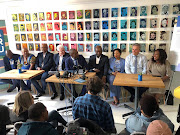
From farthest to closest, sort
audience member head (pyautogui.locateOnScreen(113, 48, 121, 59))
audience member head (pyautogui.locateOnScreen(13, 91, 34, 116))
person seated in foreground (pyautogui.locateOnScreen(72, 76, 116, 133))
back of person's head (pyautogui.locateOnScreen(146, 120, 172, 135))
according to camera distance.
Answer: audience member head (pyautogui.locateOnScreen(113, 48, 121, 59)), audience member head (pyautogui.locateOnScreen(13, 91, 34, 116)), person seated in foreground (pyautogui.locateOnScreen(72, 76, 116, 133)), back of person's head (pyautogui.locateOnScreen(146, 120, 172, 135))

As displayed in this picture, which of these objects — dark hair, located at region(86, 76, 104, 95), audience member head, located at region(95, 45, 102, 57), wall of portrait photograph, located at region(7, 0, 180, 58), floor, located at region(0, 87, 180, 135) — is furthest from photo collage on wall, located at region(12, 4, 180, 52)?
dark hair, located at region(86, 76, 104, 95)

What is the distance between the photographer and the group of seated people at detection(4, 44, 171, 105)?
12.3 ft

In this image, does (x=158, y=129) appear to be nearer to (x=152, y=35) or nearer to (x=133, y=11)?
(x=152, y=35)

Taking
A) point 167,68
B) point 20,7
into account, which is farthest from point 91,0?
point 167,68

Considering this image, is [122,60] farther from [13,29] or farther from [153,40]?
[13,29]

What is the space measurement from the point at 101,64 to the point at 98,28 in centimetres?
100

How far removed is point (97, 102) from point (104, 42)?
2.84m

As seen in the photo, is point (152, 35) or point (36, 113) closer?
point (36, 113)

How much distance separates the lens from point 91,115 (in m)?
1.86

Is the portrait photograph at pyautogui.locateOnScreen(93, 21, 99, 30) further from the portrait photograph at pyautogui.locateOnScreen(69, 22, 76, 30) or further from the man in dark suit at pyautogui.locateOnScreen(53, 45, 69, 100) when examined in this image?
the man in dark suit at pyautogui.locateOnScreen(53, 45, 69, 100)

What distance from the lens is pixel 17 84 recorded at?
4578mm

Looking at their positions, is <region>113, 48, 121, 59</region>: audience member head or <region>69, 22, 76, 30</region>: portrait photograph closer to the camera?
<region>113, 48, 121, 59</region>: audience member head

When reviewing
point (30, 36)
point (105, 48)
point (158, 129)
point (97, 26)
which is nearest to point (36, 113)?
point (158, 129)

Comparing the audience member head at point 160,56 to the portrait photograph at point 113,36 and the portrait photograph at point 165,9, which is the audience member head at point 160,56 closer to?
the portrait photograph at point 165,9
